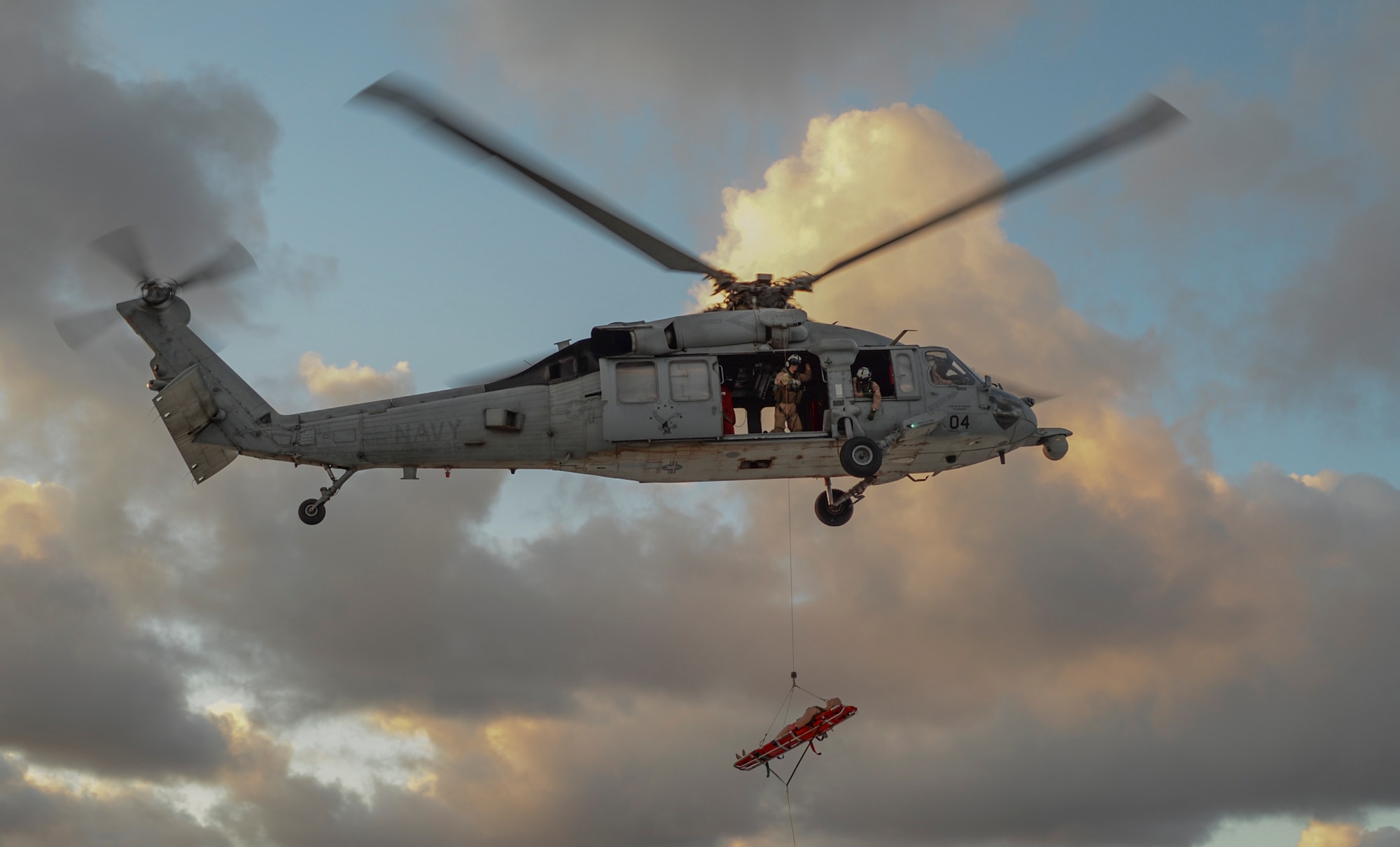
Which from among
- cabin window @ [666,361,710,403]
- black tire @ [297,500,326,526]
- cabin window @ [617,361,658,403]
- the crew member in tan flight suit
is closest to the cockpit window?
the crew member in tan flight suit

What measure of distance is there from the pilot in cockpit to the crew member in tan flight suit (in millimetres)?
1208

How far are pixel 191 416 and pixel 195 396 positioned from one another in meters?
0.42

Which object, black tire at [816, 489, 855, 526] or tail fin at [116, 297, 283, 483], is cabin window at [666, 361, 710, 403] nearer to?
black tire at [816, 489, 855, 526]

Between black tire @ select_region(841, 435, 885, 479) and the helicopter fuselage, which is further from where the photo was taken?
black tire @ select_region(841, 435, 885, 479)

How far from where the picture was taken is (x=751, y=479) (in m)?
27.7

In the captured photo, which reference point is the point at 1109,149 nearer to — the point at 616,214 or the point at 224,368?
the point at 616,214

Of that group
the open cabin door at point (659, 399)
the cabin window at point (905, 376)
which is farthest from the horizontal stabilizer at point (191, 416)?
the cabin window at point (905, 376)

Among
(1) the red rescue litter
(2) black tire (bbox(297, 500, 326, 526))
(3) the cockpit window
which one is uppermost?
(3) the cockpit window

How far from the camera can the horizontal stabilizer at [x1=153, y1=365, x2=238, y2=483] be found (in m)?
25.3

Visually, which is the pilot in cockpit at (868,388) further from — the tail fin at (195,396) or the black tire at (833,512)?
the tail fin at (195,396)

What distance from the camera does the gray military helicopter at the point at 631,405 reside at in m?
25.2

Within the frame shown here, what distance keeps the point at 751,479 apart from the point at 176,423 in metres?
12.3

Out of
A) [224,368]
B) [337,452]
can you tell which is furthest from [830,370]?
[224,368]

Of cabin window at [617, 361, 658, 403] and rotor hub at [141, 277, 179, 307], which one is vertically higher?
rotor hub at [141, 277, 179, 307]
